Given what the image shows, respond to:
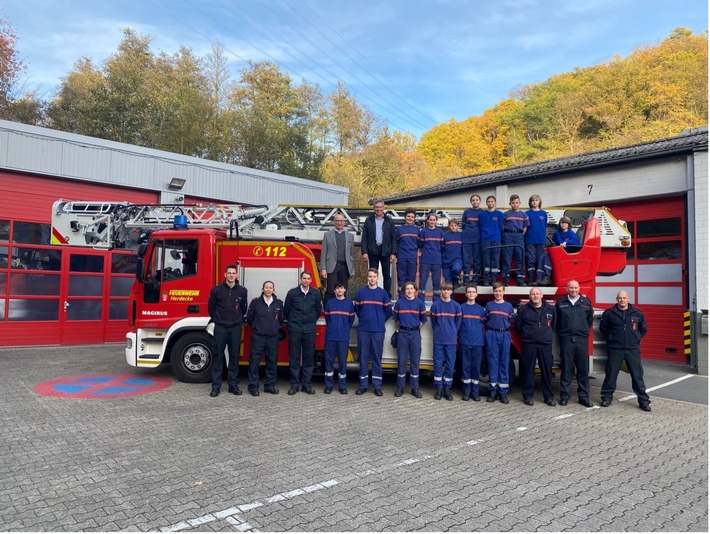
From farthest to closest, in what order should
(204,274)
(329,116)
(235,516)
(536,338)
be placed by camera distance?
(329,116) → (204,274) → (536,338) → (235,516)

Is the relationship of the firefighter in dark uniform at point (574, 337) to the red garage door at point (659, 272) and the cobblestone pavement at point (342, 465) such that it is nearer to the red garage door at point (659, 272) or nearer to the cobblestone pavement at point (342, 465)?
the cobblestone pavement at point (342, 465)

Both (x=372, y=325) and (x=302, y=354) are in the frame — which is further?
(x=302, y=354)

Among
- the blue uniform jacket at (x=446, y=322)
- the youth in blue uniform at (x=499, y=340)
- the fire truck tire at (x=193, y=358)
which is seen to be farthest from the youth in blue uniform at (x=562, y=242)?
the fire truck tire at (x=193, y=358)

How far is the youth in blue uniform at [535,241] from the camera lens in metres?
7.88

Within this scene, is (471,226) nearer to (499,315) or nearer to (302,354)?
(499,315)

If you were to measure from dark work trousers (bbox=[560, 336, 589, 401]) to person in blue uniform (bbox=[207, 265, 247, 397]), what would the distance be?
4.67 meters

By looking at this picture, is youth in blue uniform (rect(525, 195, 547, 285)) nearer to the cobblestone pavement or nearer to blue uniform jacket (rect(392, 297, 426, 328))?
blue uniform jacket (rect(392, 297, 426, 328))

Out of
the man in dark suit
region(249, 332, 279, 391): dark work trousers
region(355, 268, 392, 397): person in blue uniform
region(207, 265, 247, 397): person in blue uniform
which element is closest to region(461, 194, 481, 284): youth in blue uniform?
region(355, 268, 392, 397): person in blue uniform

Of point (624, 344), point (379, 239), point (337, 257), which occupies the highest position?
point (379, 239)

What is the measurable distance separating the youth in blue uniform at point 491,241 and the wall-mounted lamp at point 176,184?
31.4ft

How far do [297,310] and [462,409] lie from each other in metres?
2.72

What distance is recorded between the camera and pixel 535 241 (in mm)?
7887

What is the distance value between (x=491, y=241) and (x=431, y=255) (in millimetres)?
929

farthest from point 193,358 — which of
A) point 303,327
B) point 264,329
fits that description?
point 303,327
